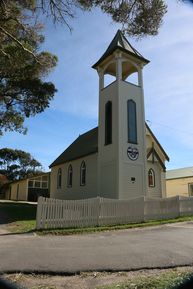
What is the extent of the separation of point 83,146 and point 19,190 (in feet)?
72.8

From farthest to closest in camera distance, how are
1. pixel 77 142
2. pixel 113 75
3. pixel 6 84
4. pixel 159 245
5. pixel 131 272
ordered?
1. pixel 77 142
2. pixel 113 75
3. pixel 6 84
4. pixel 159 245
5. pixel 131 272

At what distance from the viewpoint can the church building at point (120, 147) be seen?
24062mm

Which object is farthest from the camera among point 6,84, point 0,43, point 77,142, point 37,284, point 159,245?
point 77,142

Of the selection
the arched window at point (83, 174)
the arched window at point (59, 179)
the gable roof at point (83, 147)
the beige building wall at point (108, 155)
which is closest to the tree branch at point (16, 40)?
the beige building wall at point (108, 155)

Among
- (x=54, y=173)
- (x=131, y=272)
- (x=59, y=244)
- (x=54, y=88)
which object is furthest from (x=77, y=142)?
(x=131, y=272)

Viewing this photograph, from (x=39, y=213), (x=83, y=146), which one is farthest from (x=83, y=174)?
(x=39, y=213)

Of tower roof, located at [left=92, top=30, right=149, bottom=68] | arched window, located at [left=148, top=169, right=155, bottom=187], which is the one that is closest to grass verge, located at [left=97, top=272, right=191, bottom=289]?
arched window, located at [left=148, top=169, right=155, bottom=187]

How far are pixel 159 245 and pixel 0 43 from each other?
38.6ft

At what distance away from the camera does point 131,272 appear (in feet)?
24.2

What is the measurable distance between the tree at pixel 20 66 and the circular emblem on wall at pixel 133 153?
6.88 m

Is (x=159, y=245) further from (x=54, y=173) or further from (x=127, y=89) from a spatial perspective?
(x=54, y=173)

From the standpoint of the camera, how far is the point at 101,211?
1725cm

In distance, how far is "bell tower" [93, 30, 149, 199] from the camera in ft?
78.2

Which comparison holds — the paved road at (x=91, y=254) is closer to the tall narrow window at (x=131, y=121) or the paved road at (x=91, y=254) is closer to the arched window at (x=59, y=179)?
the tall narrow window at (x=131, y=121)
